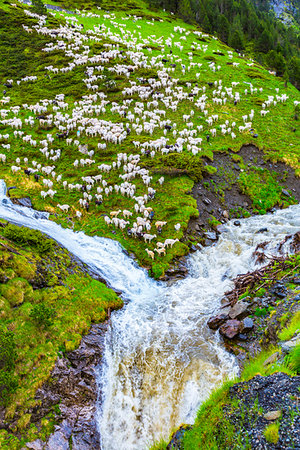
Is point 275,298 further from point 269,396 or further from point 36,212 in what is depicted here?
point 36,212

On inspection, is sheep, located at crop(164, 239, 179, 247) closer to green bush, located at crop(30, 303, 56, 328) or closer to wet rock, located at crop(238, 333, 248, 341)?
wet rock, located at crop(238, 333, 248, 341)

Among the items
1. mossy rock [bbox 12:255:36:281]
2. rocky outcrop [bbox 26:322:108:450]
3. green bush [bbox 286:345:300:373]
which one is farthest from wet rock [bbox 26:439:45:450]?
green bush [bbox 286:345:300:373]

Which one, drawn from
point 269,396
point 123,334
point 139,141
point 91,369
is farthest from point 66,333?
point 139,141

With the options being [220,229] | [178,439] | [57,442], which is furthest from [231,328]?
[220,229]

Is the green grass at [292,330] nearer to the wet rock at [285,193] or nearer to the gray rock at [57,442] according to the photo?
the gray rock at [57,442]

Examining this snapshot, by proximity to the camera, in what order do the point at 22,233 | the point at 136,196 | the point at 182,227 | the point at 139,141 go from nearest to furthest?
1. the point at 22,233
2. the point at 182,227
3. the point at 136,196
4. the point at 139,141
